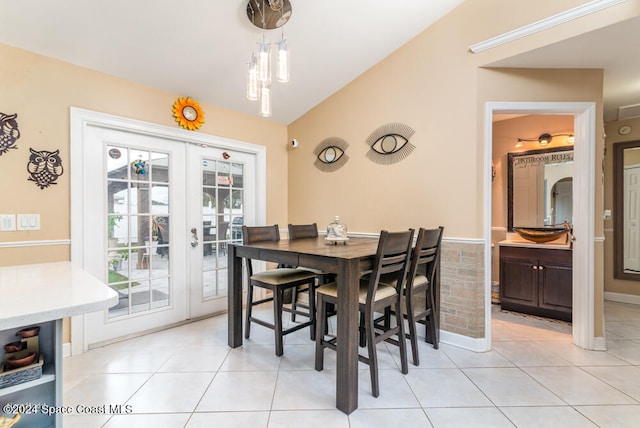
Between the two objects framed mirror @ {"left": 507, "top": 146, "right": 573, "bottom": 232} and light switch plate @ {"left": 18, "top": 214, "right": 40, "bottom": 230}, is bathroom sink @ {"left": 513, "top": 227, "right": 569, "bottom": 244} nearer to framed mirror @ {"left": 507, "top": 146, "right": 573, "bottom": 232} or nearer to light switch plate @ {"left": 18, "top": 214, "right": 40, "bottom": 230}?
framed mirror @ {"left": 507, "top": 146, "right": 573, "bottom": 232}

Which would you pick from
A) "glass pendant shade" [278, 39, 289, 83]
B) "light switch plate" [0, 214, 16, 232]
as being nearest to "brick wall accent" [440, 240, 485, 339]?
"glass pendant shade" [278, 39, 289, 83]

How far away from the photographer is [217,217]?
11.3 ft

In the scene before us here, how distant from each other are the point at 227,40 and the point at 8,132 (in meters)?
1.74

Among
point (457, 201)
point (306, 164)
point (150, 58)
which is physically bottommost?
point (457, 201)

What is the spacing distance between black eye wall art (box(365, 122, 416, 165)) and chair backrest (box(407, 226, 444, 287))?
37.7 inches

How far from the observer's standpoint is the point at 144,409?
1778 mm

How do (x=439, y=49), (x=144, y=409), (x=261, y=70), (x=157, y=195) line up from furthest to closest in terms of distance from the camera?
(x=157, y=195) → (x=439, y=49) → (x=261, y=70) → (x=144, y=409)

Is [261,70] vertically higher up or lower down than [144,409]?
higher up

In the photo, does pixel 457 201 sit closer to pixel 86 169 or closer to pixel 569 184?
pixel 569 184

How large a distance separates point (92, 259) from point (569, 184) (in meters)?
5.10

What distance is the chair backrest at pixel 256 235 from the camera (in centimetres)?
271

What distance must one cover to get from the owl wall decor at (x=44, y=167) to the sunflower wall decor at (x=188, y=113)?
1.05 m

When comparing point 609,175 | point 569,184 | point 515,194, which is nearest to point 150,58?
point 515,194

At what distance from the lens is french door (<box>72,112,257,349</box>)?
259 cm
